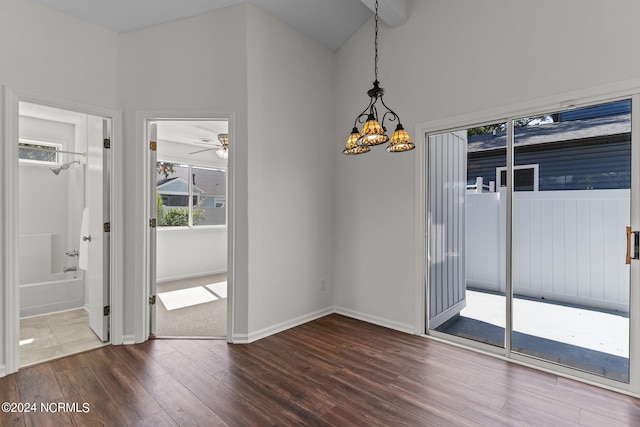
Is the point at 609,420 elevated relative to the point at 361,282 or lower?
lower

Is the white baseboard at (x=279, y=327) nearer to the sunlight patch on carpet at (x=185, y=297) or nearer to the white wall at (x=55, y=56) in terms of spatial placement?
the sunlight patch on carpet at (x=185, y=297)

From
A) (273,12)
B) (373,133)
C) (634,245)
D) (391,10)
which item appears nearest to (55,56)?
(273,12)

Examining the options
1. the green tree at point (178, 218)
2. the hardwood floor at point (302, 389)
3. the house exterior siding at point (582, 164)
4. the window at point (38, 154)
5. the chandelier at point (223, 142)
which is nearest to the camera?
the hardwood floor at point (302, 389)

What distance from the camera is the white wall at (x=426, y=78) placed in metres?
2.47

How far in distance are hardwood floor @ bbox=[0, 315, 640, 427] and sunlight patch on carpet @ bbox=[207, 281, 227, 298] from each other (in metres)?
1.86

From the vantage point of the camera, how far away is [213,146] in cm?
640

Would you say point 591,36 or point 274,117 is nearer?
point 591,36

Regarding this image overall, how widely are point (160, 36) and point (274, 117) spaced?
129 cm

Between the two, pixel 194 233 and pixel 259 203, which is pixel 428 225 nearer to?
pixel 259 203

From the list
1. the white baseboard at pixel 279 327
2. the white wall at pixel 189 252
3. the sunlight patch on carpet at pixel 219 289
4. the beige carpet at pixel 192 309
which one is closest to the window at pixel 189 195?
the white wall at pixel 189 252

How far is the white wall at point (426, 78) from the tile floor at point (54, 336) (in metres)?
2.77

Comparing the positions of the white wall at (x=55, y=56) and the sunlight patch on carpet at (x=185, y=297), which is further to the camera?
the sunlight patch on carpet at (x=185, y=297)

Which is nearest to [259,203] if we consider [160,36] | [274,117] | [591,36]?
[274,117]

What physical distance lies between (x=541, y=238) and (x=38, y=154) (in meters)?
6.20
